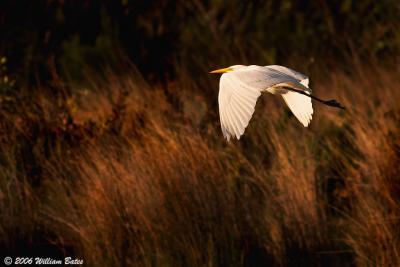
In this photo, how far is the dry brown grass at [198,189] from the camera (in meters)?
3.49

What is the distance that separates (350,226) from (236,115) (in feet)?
2.88

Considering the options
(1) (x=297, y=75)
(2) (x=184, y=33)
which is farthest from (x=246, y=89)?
(2) (x=184, y=33)

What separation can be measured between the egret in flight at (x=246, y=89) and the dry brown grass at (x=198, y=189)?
1.21 feet

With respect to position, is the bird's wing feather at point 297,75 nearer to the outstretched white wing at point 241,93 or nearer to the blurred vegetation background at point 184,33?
the outstretched white wing at point 241,93

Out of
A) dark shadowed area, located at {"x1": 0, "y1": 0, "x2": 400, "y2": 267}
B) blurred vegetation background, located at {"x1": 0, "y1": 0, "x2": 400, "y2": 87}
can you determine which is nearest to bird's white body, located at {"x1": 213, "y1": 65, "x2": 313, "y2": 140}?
dark shadowed area, located at {"x1": 0, "y1": 0, "x2": 400, "y2": 267}

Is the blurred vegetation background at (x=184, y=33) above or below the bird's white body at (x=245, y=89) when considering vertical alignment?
above

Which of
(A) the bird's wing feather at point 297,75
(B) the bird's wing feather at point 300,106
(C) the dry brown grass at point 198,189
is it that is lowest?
A: (C) the dry brown grass at point 198,189

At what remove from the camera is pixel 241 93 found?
3.16 m

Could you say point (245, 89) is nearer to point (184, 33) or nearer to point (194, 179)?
point (194, 179)

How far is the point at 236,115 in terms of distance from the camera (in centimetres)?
306

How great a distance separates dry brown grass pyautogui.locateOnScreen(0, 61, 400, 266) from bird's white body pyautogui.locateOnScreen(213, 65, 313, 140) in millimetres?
393

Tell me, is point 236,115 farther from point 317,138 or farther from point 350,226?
point 317,138

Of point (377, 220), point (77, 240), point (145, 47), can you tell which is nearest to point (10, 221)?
point (77, 240)

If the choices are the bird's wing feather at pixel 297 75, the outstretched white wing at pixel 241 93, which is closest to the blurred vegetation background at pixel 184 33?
the bird's wing feather at pixel 297 75
